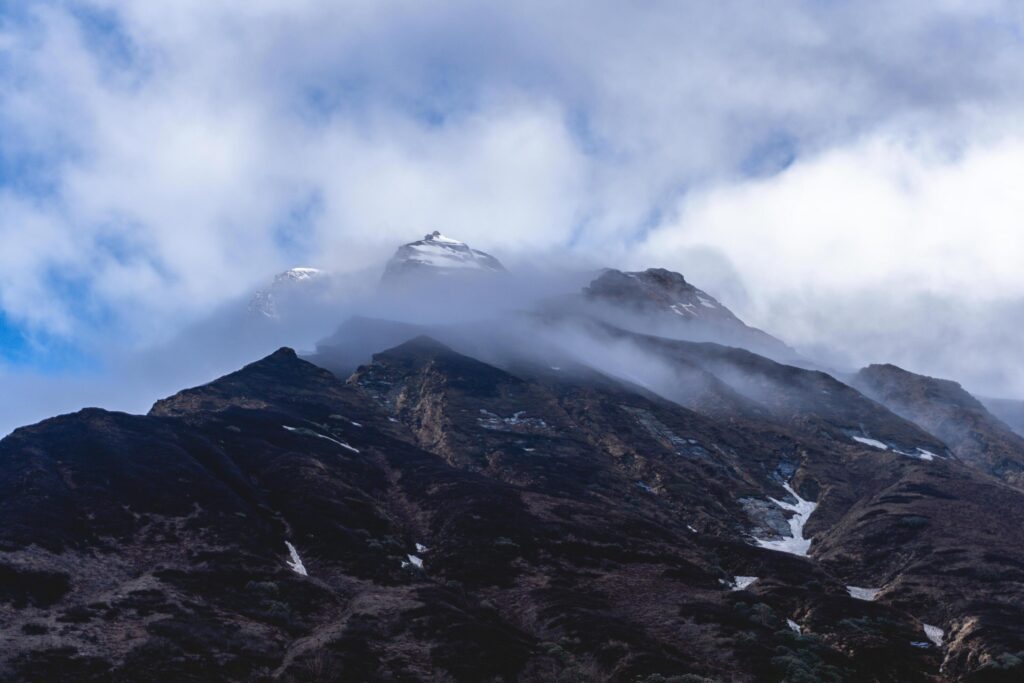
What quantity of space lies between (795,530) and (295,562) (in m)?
79.9

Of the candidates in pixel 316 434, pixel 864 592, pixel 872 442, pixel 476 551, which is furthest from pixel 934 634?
pixel 872 442

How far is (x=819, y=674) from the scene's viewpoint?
50969 millimetres

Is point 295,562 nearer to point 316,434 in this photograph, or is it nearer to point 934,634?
point 316,434

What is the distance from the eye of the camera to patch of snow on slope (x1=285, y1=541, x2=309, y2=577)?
6924 cm

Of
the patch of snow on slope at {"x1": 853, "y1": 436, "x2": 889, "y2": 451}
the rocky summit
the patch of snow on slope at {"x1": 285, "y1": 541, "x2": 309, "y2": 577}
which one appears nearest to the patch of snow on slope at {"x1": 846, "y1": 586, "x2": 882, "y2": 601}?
the rocky summit

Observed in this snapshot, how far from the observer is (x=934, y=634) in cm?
6625

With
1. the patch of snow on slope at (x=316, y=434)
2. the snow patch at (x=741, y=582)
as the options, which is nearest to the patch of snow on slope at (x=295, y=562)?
the patch of snow on slope at (x=316, y=434)

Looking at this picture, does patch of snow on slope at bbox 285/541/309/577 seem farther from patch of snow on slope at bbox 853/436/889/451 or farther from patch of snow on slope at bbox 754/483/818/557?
patch of snow on slope at bbox 853/436/889/451

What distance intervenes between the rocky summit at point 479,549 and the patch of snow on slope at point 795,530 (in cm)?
77

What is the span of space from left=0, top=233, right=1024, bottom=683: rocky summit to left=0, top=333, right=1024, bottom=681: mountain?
34 cm

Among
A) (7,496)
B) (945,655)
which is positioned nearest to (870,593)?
(945,655)

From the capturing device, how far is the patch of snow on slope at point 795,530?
10712cm

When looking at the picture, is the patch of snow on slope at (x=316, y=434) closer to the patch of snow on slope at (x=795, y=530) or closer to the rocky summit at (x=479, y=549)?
the rocky summit at (x=479, y=549)

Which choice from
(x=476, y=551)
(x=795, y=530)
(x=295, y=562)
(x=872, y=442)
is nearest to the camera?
(x=295, y=562)
